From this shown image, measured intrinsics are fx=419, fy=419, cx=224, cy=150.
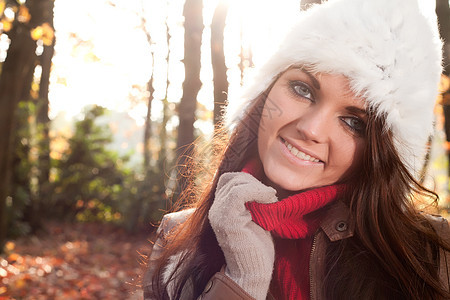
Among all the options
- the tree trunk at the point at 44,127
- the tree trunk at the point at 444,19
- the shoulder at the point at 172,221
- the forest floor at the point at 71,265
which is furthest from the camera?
the tree trunk at the point at 44,127

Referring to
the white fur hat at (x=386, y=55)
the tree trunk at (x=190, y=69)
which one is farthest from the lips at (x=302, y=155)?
the tree trunk at (x=190, y=69)

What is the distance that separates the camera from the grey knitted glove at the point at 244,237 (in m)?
1.75

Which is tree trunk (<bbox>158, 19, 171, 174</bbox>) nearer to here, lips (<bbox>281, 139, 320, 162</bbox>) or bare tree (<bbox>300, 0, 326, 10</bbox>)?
bare tree (<bbox>300, 0, 326, 10</bbox>)

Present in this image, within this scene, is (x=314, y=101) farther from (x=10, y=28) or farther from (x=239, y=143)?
(x=10, y=28)

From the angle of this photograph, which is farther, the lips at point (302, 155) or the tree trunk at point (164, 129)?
the tree trunk at point (164, 129)

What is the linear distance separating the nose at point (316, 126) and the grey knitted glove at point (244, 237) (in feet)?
0.96

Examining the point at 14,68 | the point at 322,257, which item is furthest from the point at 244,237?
the point at 14,68

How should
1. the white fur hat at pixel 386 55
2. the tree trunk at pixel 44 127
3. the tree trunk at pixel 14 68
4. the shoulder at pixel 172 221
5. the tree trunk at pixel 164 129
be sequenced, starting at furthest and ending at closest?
the tree trunk at pixel 164 129 → the tree trunk at pixel 44 127 → the tree trunk at pixel 14 68 → the shoulder at pixel 172 221 → the white fur hat at pixel 386 55

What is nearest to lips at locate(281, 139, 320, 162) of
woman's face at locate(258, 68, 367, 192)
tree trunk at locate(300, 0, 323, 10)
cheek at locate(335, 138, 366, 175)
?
woman's face at locate(258, 68, 367, 192)

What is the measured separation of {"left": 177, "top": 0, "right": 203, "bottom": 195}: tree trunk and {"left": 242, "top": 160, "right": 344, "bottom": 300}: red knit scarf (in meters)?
3.83

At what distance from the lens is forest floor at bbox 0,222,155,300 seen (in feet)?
18.2

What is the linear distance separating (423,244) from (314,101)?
792 millimetres

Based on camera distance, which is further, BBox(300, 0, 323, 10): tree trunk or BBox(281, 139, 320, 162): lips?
BBox(300, 0, 323, 10): tree trunk

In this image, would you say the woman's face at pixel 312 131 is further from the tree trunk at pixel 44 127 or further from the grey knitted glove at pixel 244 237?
the tree trunk at pixel 44 127
